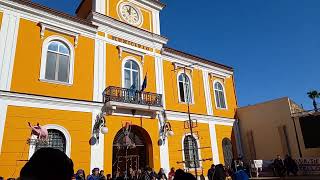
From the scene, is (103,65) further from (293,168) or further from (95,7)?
(293,168)

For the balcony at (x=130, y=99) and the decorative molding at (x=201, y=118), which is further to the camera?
the decorative molding at (x=201, y=118)

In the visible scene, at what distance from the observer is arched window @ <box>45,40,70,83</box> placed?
44.1ft

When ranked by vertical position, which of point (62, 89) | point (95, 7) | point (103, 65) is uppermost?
point (95, 7)

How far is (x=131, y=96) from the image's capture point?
15406mm

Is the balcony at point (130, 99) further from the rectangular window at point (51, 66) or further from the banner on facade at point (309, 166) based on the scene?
the banner on facade at point (309, 166)

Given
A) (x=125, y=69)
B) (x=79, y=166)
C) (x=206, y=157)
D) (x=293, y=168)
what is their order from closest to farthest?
(x=79, y=166) < (x=125, y=69) < (x=293, y=168) < (x=206, y=157)

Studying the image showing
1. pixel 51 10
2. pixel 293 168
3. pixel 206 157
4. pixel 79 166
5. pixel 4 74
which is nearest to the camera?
pixel 4 74

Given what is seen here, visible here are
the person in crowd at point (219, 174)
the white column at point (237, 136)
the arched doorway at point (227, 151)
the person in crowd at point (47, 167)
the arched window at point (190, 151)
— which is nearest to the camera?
the person in crowd at point (47, 167)

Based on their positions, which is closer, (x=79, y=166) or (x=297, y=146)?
(x=79, y=166)

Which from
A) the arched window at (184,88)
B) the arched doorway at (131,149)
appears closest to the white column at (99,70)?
the arched doorway at (131,149)

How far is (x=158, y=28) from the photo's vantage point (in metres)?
19.0

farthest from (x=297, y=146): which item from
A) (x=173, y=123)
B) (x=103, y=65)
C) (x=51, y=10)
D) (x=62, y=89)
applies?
(x=51, y=10)

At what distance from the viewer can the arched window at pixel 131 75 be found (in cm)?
1614

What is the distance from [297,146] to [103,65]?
1430cm
